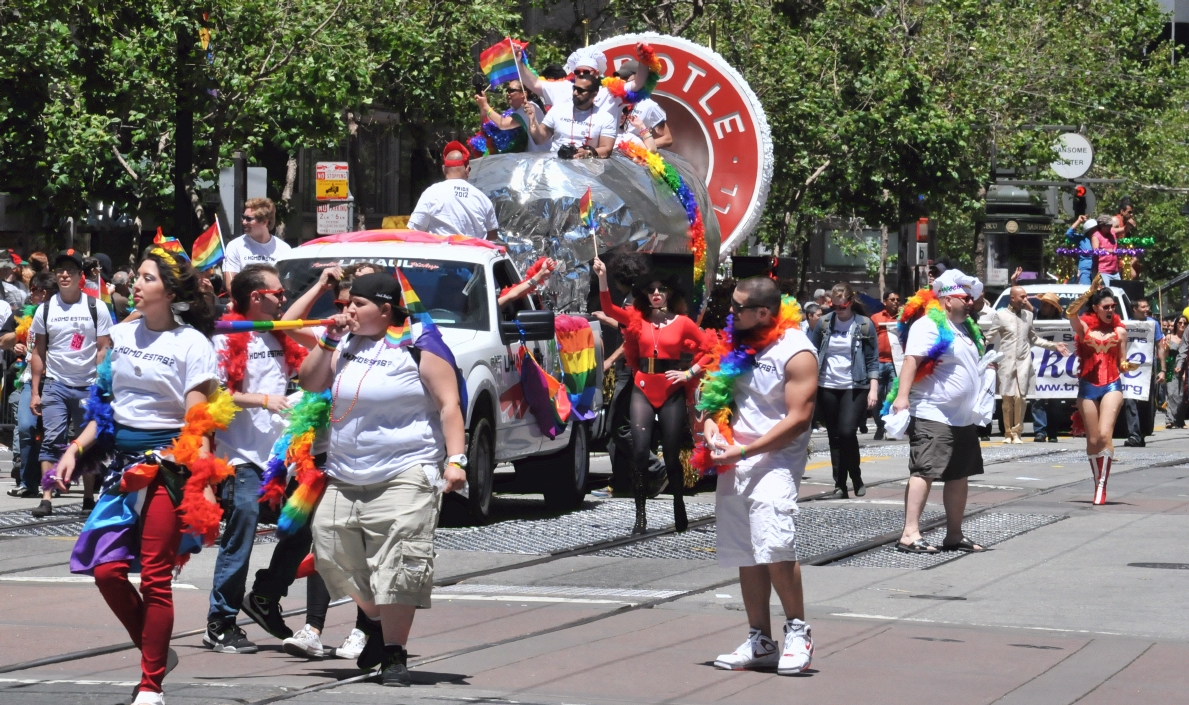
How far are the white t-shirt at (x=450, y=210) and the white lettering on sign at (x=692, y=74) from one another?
596 centimetres

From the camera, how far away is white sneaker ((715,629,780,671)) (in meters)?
7.92

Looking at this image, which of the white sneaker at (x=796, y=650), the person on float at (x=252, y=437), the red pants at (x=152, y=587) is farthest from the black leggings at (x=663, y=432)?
the red pants at (x=152, y=587)

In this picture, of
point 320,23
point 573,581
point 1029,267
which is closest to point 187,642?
point 573,581

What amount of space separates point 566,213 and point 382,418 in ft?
27.9

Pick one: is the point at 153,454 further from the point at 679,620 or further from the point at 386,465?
the point at 679,620

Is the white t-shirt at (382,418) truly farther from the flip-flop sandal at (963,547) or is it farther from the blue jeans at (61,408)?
the blue jeans at (61,408)

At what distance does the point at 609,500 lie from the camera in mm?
15258

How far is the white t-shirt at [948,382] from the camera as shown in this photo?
11.8 meters

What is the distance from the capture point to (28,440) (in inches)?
577

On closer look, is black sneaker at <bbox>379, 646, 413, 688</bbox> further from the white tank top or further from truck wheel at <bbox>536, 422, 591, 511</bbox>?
truck wheel at <bbox>536, 422, 591, 511</bbox>

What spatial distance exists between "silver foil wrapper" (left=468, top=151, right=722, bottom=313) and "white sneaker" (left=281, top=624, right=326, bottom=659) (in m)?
7.65

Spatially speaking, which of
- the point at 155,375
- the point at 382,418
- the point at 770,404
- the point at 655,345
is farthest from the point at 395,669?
the point at 655,345

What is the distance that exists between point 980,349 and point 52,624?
20.5ft

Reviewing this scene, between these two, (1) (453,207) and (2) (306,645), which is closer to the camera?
(2) (306,645)
